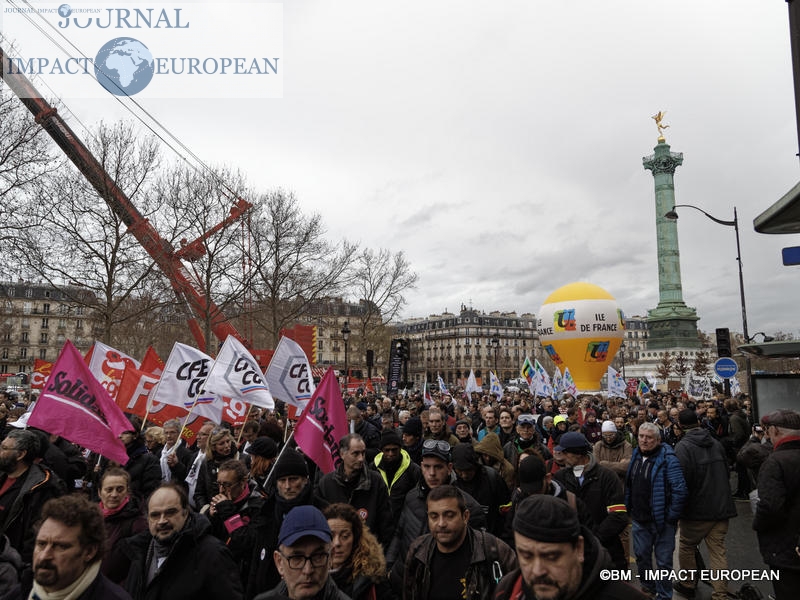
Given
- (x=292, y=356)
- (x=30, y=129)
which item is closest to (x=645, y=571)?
(x=292, y=356)

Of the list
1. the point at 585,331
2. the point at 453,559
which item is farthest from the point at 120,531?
the point at 585,331

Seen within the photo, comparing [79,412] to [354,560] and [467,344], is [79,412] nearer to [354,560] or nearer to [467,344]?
[354,560]

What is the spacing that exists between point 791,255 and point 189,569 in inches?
217

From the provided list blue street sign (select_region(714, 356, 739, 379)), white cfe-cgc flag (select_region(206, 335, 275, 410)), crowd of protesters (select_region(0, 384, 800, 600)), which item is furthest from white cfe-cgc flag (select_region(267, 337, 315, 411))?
blue street sign (select_region(714, 356, 739, 379))

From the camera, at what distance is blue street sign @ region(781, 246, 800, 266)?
16.1 ft

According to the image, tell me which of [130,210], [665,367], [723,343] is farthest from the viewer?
[665,367]

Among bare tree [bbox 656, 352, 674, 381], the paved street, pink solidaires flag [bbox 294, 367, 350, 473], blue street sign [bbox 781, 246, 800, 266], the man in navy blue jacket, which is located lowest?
the paved street

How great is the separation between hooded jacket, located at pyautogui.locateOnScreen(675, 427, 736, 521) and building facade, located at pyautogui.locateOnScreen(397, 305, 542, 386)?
112m

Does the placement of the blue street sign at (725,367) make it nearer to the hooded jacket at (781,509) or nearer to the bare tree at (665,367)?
the hooded jacket at (781,509)

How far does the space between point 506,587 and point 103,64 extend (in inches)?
799

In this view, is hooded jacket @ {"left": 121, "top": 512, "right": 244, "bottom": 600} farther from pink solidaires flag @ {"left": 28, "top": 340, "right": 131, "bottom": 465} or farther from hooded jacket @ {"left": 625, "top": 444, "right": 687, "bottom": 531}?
hooded jacket @ {"left": 625, "top": 444, "right": 687, "bottom": 531}

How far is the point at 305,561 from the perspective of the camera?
247 cm

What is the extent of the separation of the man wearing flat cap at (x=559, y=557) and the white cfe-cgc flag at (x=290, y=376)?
5.79 meters

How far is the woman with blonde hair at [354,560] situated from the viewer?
2994mm
